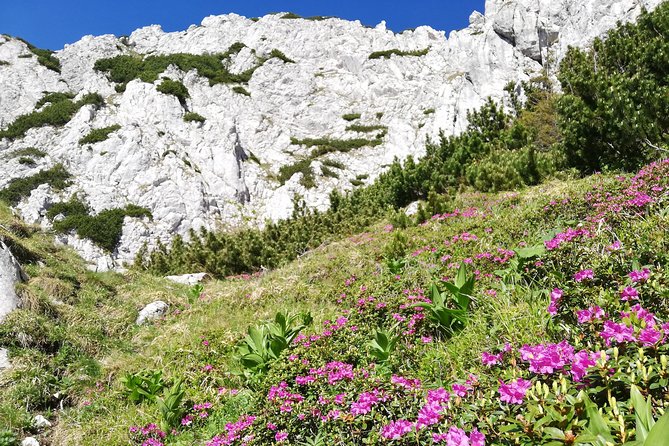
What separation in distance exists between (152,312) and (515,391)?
8685 millimetres

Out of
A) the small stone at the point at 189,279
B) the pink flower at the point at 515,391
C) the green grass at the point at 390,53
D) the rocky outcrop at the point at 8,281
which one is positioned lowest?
the pink flower at the point at 515,391

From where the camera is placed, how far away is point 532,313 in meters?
3.43

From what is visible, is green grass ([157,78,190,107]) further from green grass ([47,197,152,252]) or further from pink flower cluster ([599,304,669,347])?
pink flower cluster ([599,304,669,347])

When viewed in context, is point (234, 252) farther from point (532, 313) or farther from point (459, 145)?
point (532, 313)

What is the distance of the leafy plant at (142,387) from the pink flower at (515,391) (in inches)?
188

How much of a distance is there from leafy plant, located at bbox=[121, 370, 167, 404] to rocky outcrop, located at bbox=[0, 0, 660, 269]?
86.3 feet

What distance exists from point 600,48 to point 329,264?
1480cm

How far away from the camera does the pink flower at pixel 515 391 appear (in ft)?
5.78

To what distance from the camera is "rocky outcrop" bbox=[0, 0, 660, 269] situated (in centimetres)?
3494

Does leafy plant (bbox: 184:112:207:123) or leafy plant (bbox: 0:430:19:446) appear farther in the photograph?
leafy plant (bbox: 184:112:207:123)

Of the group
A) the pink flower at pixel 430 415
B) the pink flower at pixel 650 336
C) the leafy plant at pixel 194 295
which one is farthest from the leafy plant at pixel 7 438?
the pink flower at pixel 650 336

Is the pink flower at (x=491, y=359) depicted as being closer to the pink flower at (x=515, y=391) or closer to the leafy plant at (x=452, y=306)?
the pink flower at (x=515, y=391)

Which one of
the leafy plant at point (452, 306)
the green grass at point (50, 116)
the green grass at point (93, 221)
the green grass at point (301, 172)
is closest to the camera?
the leafy plant at point (452, 306)

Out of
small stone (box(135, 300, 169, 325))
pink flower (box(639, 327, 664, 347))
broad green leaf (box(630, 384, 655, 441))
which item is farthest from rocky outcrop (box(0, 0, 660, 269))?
broad green leaf (box(630, 384, 655, 441))
